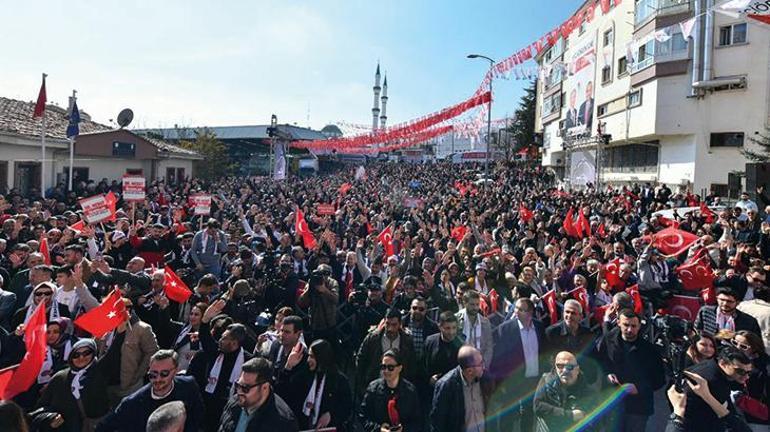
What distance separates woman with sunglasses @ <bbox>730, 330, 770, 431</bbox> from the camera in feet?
12.6

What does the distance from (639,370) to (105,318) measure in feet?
15.8

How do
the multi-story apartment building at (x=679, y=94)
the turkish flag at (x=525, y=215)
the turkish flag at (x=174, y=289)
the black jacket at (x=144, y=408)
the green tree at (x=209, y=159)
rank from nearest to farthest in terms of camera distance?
the black jacket at (x=144, y=408) → the turkish flag at (x=174, y=289) → the turkish flag at (x=525, y=215) → the multi-story apartment building at (x=679, y=94) → the green tree at (x=209, y=159)

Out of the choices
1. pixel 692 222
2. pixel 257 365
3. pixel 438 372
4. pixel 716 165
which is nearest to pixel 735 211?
pixel 692 222

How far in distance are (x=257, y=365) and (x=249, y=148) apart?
57289 millimetres

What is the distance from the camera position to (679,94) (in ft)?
78.8

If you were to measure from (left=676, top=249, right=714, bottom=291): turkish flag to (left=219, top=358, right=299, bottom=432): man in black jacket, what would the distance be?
7.37 m

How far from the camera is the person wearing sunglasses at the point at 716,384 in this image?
334 centimetres

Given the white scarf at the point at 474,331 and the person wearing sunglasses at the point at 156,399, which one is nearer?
the person wearing sunglasses at the point at 156,399

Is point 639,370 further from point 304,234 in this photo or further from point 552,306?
point 304,234

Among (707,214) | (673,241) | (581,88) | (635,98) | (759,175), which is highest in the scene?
(581,88)

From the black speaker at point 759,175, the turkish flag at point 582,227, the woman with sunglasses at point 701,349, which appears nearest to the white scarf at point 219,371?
the woman with sunglasses at point 701,349

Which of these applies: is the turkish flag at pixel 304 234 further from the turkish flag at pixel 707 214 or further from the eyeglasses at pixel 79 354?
the turkish flag at pixel 707 214

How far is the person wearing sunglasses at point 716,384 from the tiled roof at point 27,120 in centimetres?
1976

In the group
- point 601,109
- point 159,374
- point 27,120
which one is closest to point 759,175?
point 159,374
